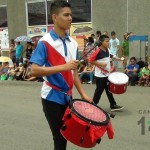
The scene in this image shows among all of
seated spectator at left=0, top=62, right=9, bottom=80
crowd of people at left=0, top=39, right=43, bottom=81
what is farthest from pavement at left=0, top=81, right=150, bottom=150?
→ seated spectator at left=0, top=62, right=9, bottom=80

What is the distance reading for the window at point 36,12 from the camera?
62.7 ft

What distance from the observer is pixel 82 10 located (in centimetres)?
1755

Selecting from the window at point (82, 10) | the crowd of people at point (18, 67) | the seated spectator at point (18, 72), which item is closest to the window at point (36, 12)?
the window at point (82, 10)

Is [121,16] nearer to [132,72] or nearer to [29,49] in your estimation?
[29,49]

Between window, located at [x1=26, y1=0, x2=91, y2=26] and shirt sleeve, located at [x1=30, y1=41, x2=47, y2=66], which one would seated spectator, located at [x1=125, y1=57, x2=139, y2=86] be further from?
shirt sleeve, located at [x1=30, y1=41, x2=47, y2=66]

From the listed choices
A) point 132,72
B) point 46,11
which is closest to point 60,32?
point 132,72

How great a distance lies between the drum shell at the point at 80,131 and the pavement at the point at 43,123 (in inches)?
80.5

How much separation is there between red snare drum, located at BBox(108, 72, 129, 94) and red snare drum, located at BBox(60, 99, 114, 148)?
3.72 m

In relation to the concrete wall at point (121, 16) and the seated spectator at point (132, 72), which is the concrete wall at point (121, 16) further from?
the seated spectator at point (132, 72)

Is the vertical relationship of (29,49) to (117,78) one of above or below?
below

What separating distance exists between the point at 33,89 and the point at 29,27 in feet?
27.9

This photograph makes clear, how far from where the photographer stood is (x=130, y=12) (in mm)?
15742


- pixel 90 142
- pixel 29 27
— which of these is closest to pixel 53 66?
pixel 90 142

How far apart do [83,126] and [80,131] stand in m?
0.07
